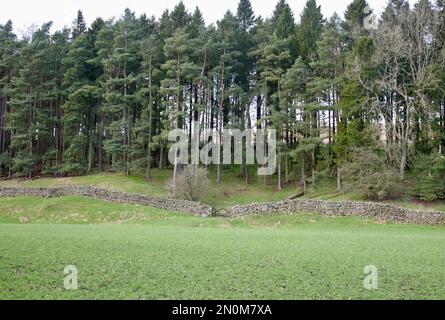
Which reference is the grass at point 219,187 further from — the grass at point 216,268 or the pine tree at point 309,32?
the grass at point 216,268

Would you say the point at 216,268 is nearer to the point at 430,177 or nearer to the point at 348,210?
the point at 348,210

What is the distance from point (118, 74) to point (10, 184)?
1626 centimetres

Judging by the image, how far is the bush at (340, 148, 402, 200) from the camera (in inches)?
1102

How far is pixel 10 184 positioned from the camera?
132 ft

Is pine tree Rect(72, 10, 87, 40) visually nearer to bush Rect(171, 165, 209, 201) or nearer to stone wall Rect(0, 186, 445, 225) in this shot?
stone wall Rect(0, 186, 445, 225)

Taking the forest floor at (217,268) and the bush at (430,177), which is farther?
the bush at (430,177)

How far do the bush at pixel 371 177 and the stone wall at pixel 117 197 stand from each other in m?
11.0

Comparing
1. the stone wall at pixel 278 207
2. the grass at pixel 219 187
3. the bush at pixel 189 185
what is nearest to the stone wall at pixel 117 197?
the stone wall at pixel 278 207

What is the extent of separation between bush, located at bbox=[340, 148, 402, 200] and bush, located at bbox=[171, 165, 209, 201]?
11.2m

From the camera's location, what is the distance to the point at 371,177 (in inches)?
1110

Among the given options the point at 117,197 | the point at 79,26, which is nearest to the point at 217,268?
the point at 117,197

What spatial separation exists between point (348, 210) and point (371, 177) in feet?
11.3

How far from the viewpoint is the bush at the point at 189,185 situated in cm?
3086

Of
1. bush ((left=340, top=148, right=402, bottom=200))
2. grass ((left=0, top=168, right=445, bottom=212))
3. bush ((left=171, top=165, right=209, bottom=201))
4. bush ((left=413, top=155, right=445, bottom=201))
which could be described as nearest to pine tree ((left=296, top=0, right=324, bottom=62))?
grass ((left=0, top=168, right=445, bottom=212))
